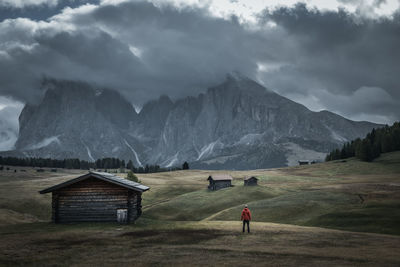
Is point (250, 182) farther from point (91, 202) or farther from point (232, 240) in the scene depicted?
point (232, 240)

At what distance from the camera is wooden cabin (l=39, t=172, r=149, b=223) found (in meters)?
35.9

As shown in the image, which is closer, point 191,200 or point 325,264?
point 325,264

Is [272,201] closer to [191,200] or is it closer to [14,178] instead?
[191,200]

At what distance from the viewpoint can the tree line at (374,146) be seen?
15112 cm

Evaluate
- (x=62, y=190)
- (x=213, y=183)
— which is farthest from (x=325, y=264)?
(x=213, y=183)

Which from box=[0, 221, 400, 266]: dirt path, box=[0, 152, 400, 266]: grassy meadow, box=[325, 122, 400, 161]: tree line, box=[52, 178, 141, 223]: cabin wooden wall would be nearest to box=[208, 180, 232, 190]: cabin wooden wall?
box=[0, 152, 400, 266]: grassy meadow

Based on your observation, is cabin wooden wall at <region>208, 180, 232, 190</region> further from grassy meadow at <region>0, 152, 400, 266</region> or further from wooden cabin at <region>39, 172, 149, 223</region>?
wooden cabin at <region>39, 172, 149, 223</region>

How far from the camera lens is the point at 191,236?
27.5 meters

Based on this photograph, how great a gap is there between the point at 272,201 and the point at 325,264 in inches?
1790

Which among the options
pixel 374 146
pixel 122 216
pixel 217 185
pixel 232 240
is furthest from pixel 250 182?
pixel 374 146

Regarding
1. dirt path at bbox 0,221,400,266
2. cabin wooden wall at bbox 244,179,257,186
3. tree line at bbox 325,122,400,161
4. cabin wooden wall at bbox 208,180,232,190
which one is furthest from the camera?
tree line at bbox 325,122,400,161

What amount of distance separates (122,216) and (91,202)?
3.71 metres

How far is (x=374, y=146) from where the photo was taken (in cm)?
15588

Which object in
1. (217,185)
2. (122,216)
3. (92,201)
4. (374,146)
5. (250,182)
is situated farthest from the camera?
(374,146)
